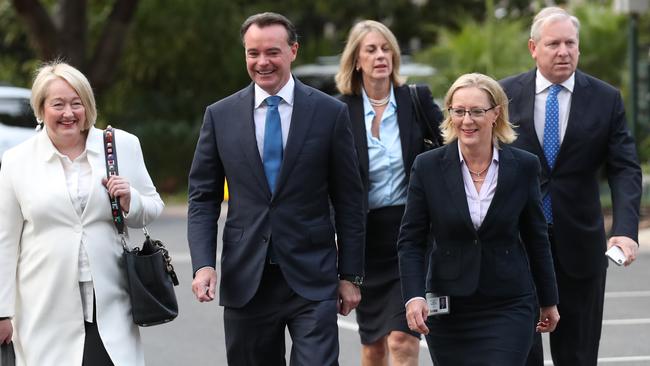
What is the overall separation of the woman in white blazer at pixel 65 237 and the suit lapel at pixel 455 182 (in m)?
1.23

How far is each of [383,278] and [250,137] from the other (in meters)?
1.82

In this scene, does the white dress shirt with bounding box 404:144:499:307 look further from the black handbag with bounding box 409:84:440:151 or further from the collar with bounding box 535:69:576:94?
the black handbag with bounding box 409:84:440:151

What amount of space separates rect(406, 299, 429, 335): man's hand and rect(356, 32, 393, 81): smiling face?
6.64 ft

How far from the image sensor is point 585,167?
7.02m

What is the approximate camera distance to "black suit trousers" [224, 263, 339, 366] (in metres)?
6.04

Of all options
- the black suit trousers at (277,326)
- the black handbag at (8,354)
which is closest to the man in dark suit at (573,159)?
the black suit trousers at (277,326)

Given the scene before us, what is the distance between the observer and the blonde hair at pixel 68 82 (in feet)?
19.2

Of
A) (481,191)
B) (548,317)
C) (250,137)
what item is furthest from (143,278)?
(548,317)

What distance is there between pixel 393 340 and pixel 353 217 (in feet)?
5.34

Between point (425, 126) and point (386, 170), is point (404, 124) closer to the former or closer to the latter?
point (425, 126)

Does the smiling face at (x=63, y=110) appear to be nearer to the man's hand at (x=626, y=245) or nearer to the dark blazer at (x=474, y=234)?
the dark blazer at (x=474, y=234)

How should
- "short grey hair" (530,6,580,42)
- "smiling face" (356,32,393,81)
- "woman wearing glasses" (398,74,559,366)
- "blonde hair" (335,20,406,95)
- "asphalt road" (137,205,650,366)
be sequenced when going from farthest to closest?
"asphalt road" (137,205,650,366)
"blonde hair" (335,20,406,95)
"smiling face" (356,32,393,81)
"short grey hair" (530,6,580,42)
"woman wearing glasses" (398,74,559,366)

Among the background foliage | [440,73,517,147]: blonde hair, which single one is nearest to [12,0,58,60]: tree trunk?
the background foliage

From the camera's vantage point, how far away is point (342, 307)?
6.23 m
